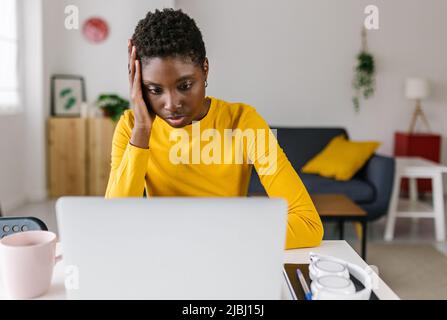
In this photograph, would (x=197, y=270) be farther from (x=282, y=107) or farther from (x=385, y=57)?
(x=385, y=57)

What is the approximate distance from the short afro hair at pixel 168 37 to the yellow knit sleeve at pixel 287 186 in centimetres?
22

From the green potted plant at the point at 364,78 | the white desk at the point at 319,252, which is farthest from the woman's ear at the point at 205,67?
the green potted plant at the point at 364,78

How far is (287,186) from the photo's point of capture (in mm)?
892

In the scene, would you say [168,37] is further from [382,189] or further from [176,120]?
[382,189]

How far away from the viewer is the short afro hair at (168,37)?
0.78 meters

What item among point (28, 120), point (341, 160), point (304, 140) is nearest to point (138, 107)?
point (341, 160)

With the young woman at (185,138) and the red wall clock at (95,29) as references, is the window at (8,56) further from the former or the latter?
the young woman at (185,138)

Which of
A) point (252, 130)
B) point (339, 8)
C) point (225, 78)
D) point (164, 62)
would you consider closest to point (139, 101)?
point (164, 62)

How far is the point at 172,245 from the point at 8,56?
11.2 feet

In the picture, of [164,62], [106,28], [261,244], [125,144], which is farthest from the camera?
[106,28]

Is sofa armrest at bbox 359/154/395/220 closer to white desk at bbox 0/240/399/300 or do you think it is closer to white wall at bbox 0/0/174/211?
white wall at bbox 0/0/174/211

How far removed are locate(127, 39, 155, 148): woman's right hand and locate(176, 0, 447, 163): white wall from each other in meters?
3.00
